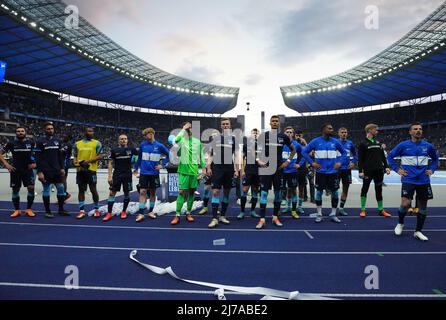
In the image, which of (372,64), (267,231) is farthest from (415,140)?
(372,64)

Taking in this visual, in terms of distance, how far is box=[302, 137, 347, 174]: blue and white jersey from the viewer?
18.6 feet

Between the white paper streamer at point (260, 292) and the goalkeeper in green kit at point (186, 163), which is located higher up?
the goalkeeper in green kit at point (186, 163)

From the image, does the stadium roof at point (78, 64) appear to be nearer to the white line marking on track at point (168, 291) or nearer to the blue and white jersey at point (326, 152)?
the white line marking on track at point (168, 291)

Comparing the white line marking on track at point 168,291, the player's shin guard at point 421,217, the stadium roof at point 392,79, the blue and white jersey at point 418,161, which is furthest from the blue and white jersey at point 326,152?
the stadium roof at point 392,79

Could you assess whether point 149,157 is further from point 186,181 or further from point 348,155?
point 348,155

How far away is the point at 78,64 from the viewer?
85.8ft

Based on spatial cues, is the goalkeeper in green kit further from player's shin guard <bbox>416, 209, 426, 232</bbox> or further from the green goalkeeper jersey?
player's shin guard <bbox>416, 209, 426, 232</bbox>

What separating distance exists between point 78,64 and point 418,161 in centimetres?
3040

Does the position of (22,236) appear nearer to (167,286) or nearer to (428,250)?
(167,286)

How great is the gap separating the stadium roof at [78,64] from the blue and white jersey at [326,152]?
22.4 m

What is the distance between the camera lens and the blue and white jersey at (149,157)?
19.2ft

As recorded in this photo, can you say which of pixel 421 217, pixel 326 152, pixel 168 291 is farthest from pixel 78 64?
pixel 421 217

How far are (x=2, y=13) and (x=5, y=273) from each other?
22.0m

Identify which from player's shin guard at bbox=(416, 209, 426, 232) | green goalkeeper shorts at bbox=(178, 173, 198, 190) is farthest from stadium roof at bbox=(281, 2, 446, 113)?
green goalkeeper shorts at bbox=(178, 173, 198, 190)
